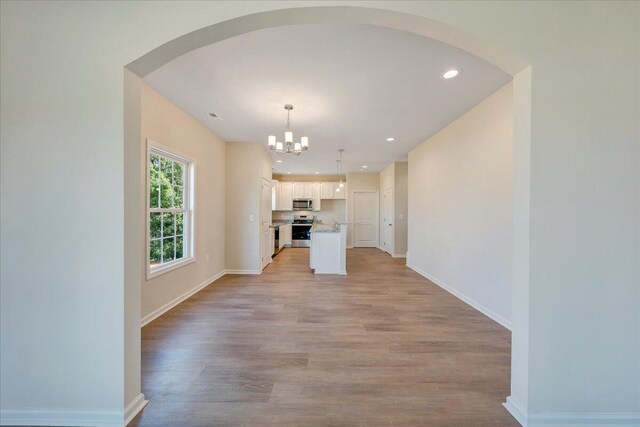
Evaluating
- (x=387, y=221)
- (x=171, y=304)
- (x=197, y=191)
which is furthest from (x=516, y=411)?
(x=387, y=221)

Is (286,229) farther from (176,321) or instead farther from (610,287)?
(610,287)

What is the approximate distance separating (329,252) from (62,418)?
4297mm

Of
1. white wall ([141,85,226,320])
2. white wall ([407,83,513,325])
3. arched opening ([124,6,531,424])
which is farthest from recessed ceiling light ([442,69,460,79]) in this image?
white wall ([141,85,226,320])

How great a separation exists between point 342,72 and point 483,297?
3234 millimetres

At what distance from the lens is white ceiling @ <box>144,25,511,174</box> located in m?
2.07

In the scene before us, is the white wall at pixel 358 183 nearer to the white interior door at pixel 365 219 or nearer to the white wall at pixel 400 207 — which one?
the white interior door at pixel 365 219

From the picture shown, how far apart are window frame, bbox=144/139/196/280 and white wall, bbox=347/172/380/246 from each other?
5817mm

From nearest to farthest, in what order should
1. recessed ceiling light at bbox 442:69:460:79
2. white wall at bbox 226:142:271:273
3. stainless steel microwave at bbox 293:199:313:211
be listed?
recessed ceiling light at bbox 442:69:460:79 < white wall at bbox 226:142:271:273 < stainless steel microwave at bbox 293:199:313:211

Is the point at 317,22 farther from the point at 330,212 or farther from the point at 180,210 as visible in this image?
the point at 330,212

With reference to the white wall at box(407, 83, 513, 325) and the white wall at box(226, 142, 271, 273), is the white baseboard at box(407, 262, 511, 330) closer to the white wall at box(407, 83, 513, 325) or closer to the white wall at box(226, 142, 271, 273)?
the white wall at box(407, 83, 513, 325)

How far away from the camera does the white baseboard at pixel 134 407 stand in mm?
1523

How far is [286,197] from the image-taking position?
30.9ft

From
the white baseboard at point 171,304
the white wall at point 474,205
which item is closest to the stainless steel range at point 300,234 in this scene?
the white baseboard at point 171,304

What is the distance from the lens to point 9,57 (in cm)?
148
